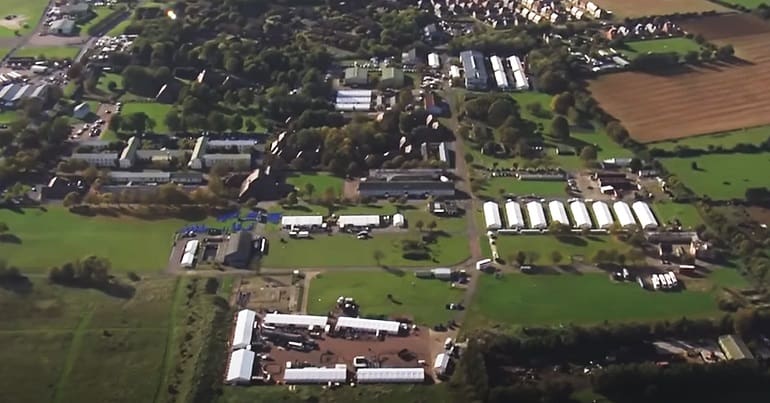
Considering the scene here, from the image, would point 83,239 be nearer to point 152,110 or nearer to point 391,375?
point 152,110

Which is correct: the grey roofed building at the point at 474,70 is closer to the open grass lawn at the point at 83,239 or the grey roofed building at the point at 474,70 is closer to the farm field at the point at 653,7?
the farm field at the point at 653,7

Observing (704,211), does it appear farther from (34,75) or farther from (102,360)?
(34,75)

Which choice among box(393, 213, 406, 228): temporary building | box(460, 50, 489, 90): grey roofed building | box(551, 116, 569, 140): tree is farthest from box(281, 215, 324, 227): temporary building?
Answer: box(460, 50, 489, 90): grey roofed building

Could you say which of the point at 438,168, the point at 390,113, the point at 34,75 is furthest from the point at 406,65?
the point at 34,75

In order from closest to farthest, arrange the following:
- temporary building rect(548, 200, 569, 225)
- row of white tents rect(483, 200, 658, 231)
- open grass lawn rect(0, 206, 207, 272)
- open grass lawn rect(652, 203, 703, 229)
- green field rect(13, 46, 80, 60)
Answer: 1. open grass lawn rect(0, 206, 207, 272)
2. row of white tents rect(483, 200, 658, 231)
3. temporary building rect(548, 200, 569, 225)
4. open grass lawn rect(652, 203, 703, 229)
5. green field rect(13, 46, 80, 60)

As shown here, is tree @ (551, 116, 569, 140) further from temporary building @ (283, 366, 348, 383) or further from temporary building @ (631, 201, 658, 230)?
temporary building @ (283, 366, 348, 383)
